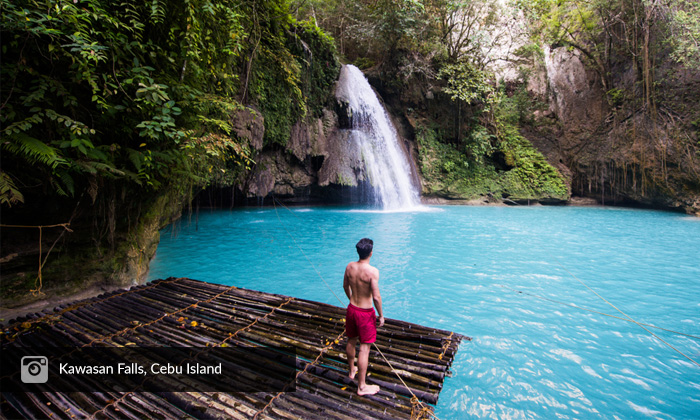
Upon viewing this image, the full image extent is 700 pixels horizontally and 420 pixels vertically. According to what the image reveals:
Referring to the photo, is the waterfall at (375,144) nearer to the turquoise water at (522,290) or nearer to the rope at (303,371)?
the turquoise water at (522,290)

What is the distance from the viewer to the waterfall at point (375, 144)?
1498 centimetres

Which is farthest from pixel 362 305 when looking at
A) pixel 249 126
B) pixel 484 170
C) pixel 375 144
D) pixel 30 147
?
pixel 484 170

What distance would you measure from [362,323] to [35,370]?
255 centimetres

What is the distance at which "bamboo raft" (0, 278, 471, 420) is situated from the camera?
6.74 feet

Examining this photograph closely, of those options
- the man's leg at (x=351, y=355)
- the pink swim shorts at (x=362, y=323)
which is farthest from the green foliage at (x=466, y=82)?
the man's leg at (x=351, y=355)

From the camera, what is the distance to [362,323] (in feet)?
7.72

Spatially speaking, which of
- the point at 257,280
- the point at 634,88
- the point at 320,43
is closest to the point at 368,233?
the point at 257,280

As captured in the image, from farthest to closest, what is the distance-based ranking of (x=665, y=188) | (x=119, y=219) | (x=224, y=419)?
(x=665, y=188) < (x=119, y=219) < (x=224, y=419)

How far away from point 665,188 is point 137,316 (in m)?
20.6

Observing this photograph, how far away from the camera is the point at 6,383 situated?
2227 millimetres

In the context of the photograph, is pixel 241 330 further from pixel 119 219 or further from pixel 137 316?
pixel 119 219

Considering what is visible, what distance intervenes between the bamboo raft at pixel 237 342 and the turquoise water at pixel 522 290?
493 mm
